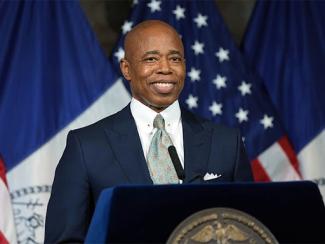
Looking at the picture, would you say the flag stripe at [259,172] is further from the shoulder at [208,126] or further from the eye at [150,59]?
the eye at [150,59]

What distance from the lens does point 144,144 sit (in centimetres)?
225

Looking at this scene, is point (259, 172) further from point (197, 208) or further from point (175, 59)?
point (197, 208)

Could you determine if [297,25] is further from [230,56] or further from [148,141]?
[148,141]

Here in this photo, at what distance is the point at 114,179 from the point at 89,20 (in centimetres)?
201

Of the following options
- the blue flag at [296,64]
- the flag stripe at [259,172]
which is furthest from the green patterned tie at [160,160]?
the blue flag at [296,64]

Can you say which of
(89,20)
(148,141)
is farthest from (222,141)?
(89,20)

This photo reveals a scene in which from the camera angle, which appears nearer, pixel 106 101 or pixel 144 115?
pixel 144 115

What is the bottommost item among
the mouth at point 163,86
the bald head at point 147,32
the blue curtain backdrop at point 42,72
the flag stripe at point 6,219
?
the flag stripe at point 6,219

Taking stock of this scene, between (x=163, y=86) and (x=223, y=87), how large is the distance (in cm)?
173

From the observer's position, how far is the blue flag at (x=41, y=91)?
364 centimetres

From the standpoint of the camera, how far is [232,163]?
90.5 inches

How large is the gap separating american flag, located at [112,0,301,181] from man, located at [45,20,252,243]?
1.56 metres

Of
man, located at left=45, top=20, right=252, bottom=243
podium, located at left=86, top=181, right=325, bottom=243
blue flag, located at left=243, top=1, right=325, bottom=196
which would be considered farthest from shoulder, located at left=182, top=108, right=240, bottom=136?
blue flag, located at left=243, top=1, right=325, bottom=196

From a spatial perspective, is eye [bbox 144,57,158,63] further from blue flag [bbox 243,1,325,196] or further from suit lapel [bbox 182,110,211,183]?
blue flag [bbox 243,1,325,196]
